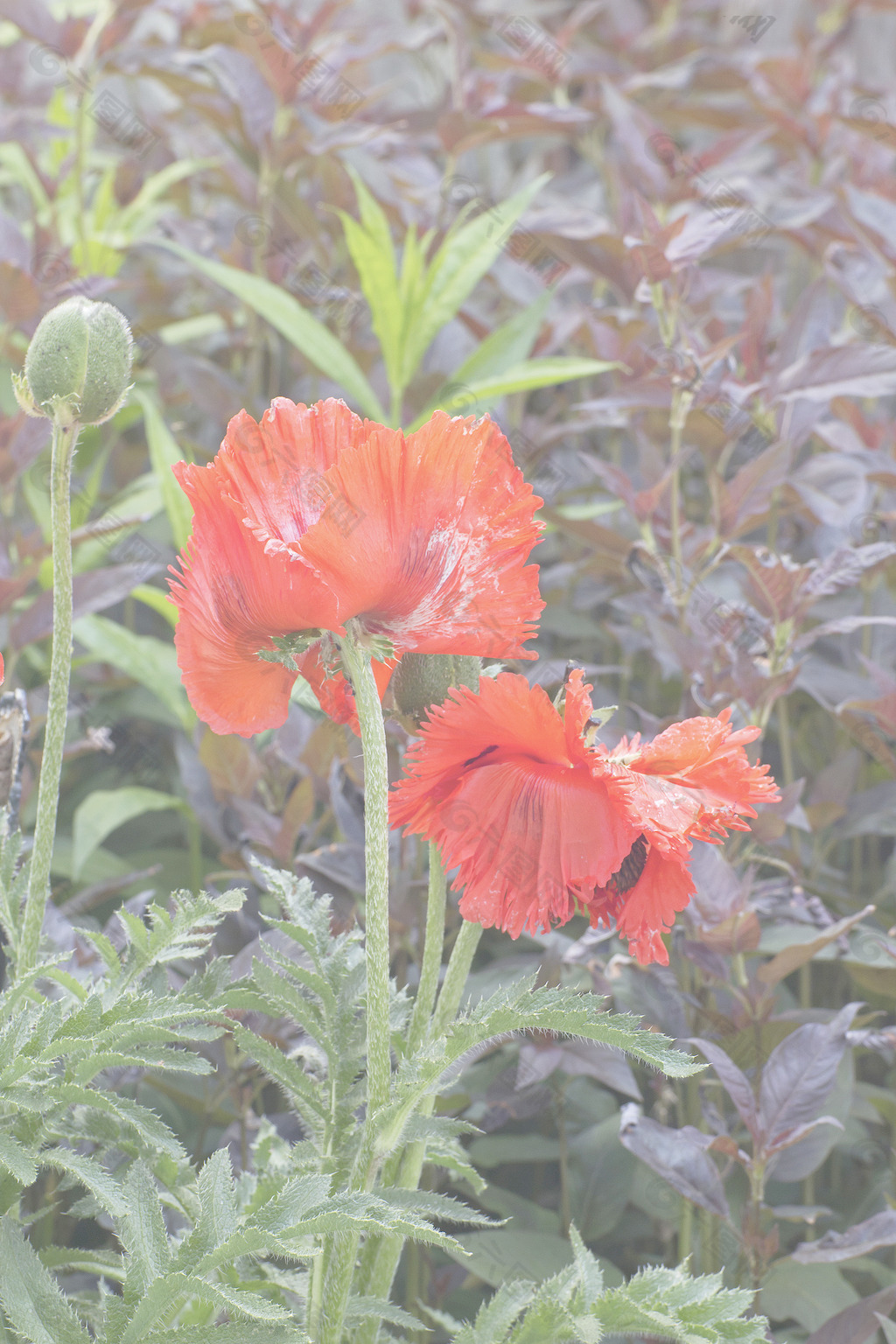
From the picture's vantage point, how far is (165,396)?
1924 millimetres

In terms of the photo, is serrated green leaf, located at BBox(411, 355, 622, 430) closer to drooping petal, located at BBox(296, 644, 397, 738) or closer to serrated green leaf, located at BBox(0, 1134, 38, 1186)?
drooping petal, located at BBox(296, 644, 397, 738)

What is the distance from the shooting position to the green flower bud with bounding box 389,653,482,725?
0.71 meters

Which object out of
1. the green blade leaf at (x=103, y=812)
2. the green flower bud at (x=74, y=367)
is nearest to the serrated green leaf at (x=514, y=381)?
the green blade leaf at (x=103, y=812)

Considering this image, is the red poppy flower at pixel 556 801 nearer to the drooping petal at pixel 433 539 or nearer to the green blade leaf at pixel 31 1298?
the drooping petal at pixel 433 539

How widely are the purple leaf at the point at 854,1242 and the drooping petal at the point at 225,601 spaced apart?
25.8 inches

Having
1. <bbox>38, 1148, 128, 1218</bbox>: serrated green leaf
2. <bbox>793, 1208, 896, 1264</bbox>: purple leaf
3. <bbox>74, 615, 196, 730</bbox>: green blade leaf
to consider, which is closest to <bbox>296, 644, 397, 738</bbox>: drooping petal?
<bbox>38, 1148, 128, 1218</bbox>: serrated green leaf

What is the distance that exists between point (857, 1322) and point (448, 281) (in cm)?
126

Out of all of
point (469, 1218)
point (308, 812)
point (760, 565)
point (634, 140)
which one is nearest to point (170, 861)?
point (308, 812)

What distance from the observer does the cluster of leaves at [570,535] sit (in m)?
1.11

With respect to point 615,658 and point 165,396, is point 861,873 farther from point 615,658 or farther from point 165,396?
point 165,396

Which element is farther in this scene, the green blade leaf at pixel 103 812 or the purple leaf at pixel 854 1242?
the green blade leaf at pixel 103 812

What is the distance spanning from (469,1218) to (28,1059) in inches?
10.6

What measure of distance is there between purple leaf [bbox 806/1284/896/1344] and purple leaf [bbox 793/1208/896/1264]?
0.17 ft

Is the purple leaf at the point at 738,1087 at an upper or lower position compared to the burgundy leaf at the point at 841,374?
lower
